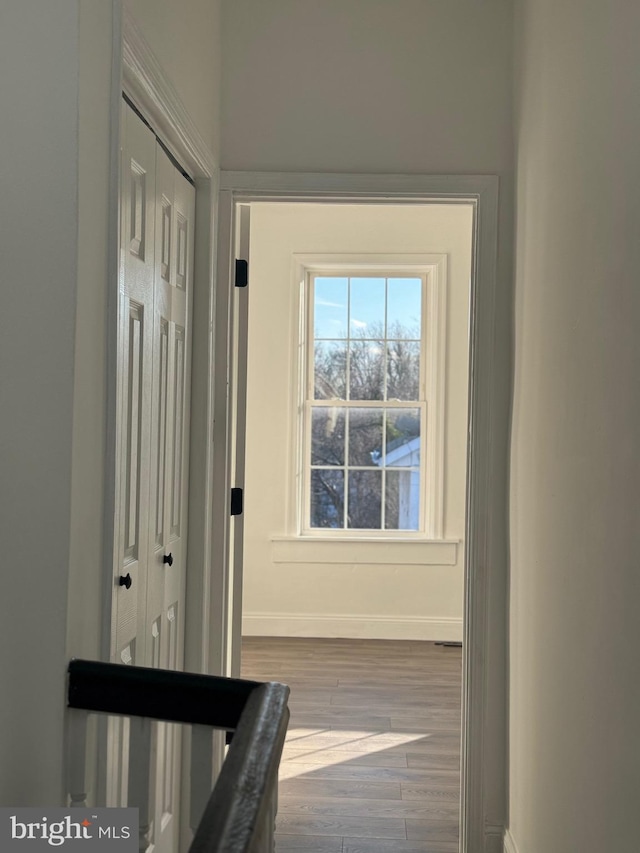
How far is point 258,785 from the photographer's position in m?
0.97

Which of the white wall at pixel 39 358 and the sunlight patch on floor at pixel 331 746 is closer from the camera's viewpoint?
the white wall at pixel 39 358

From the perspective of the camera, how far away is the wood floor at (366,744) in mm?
3091

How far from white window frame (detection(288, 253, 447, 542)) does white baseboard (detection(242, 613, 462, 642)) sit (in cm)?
52

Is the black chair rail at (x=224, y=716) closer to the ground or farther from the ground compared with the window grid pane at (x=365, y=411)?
closer to the ground

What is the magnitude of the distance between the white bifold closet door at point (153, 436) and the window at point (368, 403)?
10.3ft

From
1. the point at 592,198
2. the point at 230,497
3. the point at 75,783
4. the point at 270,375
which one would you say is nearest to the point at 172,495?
the point at 230,497

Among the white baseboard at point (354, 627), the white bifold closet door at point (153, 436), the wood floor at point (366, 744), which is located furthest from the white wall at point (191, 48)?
the white baseboard at point (354, 627)

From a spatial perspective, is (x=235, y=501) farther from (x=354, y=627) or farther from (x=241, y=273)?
(x=354, y=627)

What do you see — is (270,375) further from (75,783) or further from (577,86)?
(75,783)

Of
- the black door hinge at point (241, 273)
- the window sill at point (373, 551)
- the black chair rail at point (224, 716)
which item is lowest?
the window sill at point (373, 551)

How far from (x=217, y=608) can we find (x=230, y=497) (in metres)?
0.38

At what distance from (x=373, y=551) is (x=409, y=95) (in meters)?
3.44

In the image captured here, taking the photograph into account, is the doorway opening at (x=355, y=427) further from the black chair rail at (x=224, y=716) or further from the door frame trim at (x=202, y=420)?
the black chair rail at (x=224, y=716)

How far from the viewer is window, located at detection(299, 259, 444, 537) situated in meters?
5.93
